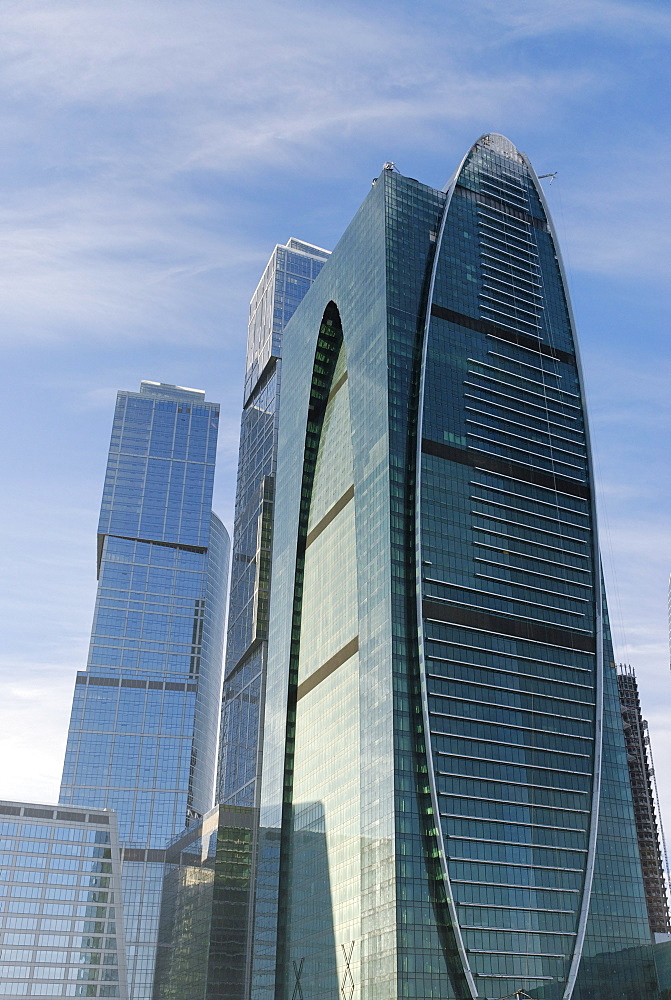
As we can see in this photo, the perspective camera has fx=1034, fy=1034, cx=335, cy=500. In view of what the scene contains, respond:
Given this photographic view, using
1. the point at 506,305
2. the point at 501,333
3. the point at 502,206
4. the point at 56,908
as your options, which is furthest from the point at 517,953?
the point at 502,206

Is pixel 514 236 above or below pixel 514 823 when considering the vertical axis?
above

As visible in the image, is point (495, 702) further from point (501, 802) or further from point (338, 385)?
point (338, 385)

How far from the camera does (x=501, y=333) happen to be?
159750 millimetres

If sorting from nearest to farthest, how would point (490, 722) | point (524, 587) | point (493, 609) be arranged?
point (490, 722)
point (493, 609)
point (524, 587)

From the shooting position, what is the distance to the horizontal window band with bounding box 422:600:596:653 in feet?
427

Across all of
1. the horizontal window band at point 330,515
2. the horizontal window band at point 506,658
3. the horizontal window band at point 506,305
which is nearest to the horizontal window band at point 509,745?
the horizontal window band at point 506,658

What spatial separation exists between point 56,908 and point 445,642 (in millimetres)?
97581

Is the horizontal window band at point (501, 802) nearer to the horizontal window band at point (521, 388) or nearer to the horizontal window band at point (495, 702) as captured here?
the horizontal window band at point (495, 702)

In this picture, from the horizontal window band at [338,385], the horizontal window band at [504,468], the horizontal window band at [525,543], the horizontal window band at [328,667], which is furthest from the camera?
the horizontal window band at [338,385]

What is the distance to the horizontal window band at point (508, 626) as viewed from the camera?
130000 millimetres

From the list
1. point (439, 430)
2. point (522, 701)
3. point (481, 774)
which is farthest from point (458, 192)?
point (481, 774)

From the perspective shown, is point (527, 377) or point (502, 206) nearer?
point (527, 377)

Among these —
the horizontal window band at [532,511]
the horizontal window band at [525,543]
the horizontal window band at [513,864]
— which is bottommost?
the horizontal window band at [513,864]

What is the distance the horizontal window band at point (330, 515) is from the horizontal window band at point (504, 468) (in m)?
17.1
